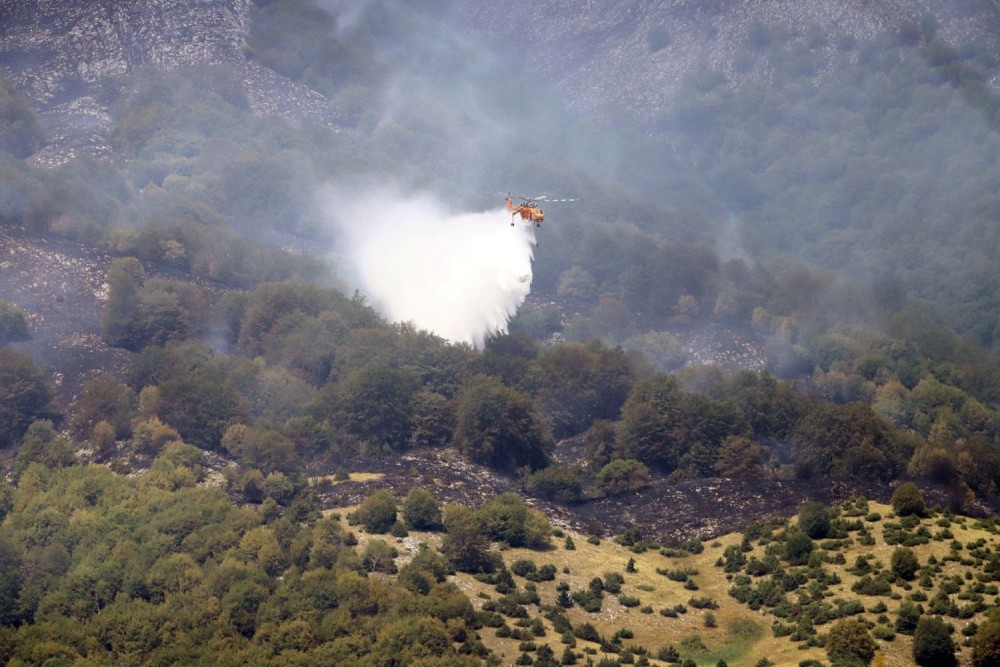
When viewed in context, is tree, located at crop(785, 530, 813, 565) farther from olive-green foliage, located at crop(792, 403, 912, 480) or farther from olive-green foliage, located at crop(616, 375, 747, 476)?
olive-green foliage, located at crop(616, 375, 747, 476)

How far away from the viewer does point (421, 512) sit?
130 m

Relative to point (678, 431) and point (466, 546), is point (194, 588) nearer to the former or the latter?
point (466, 546)

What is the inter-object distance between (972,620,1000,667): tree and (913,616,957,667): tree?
1487 millimetres

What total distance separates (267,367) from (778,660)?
82.8 meters

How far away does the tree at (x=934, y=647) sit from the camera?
106 metres

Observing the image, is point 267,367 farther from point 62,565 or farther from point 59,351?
point 62,565

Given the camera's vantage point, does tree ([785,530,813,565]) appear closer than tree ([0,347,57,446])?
Yes

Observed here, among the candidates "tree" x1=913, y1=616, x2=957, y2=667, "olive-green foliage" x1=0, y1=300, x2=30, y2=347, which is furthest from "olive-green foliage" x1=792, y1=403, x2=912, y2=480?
"olive-green foliage" x1=0, y1=300, x2=30, y2=347

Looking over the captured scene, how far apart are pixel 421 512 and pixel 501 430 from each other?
25373 mm

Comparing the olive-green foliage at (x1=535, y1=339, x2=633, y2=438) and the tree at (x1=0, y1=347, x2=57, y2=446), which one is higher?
the olive-green foliage at (x1=535, y1=339, x2=633, y2=438)

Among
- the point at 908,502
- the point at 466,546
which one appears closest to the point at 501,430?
the point at 466,546

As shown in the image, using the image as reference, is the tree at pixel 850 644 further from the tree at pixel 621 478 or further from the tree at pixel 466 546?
the tree at pixel 621 478

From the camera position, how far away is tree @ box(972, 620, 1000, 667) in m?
104

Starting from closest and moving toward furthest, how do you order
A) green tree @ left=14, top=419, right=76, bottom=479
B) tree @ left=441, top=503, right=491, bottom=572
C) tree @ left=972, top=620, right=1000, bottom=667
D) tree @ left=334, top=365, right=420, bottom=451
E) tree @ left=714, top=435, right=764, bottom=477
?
tree @ left=972, top=620, right=1000, bottom=667, tree @ left=441, top=503, right=491, bottom=572, green tree @ left=14, top=419, right=76, bottom=479, tree @ left=714, top=435, right=764, bottom=477, tree @ left=334, top=365, right=420, bottom=451
